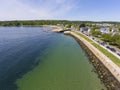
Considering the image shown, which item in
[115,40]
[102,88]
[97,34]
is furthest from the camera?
[97,34]

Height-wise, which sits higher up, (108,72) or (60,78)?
(60,78)

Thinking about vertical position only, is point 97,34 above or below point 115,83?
below

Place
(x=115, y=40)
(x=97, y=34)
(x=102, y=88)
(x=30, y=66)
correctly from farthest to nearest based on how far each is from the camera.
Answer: (x=97, y=34) → (x=115, y=40) → (x=30, y=66) → (x=102, y=88)

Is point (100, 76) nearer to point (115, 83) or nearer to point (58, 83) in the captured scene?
point (115, 83)

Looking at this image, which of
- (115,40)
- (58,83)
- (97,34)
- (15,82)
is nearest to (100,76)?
(58,83)

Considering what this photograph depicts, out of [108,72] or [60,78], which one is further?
[108,72]

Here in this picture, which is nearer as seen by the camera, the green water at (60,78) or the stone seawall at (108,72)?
the green water at (60,78)

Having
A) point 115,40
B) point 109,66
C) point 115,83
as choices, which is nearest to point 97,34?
point 115,40

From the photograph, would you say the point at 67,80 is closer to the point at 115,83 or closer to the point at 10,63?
the point at 115,83

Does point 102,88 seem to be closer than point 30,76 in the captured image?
Yes

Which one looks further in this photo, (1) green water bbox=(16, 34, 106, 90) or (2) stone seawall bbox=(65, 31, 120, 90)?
(2) stone seawall bbox=(65, 31, 120, 90)
